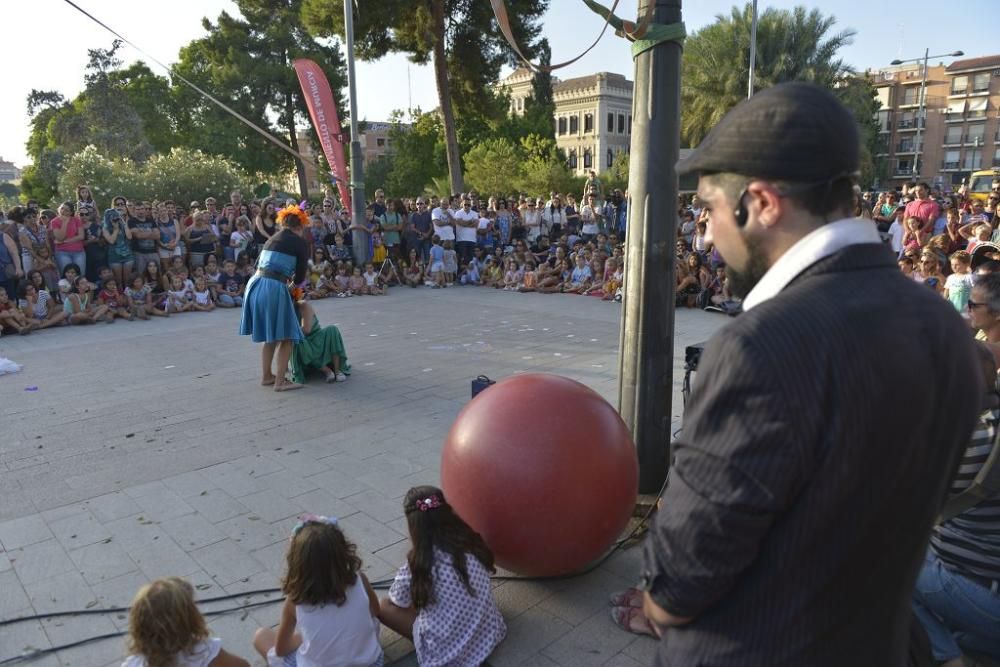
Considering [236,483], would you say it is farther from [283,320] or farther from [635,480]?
[635,480]

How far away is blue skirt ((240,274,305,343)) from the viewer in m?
6.99

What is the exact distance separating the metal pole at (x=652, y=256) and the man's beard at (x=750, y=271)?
110 inches

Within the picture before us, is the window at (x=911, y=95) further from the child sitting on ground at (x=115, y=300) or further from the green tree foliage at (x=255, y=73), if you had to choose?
the child sitting on ground at (x=115, y=300)

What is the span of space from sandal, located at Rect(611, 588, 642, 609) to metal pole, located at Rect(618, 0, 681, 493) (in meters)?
A: 1.13

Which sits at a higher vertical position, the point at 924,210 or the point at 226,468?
the point at 924,210

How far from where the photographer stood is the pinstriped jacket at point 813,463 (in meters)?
1.11

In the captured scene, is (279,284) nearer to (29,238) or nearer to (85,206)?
(29,238)

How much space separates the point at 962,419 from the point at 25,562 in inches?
183

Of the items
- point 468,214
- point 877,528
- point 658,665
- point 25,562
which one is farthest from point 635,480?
point 468,214

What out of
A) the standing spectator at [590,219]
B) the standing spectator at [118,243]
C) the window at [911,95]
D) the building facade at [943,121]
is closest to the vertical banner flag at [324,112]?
the standing spectator at [118,243]

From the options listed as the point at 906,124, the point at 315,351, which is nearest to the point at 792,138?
the point at 315,351

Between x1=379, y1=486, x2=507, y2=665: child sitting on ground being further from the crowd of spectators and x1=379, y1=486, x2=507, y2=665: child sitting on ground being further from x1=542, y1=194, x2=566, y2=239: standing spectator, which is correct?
x1=542, y1=194, x2=566, y2=239: standing spectator

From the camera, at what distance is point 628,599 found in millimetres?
3414

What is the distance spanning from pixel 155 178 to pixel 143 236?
20726 mm
